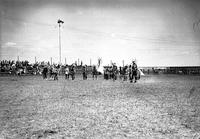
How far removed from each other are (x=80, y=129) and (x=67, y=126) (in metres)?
0.48

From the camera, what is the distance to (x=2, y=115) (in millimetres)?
7707

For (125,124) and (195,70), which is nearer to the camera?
(125,124)

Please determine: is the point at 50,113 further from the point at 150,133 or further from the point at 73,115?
the point at 150,133

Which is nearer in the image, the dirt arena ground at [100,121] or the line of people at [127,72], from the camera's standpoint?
the dirt arena ground at [100,121]

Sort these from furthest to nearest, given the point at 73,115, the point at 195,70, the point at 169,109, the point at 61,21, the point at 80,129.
A: the point at 195,70, the point at 61,21, the point at 169,109, the point at 73,115, the point at 80,129

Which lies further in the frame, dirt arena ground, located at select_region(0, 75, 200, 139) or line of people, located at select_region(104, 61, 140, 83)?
line of people, located at select_region(104, 61, 140, 83)

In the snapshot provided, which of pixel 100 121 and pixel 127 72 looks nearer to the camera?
pixel 100 121

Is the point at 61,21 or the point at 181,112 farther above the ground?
the point at 61,21

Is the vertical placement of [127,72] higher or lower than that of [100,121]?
higher

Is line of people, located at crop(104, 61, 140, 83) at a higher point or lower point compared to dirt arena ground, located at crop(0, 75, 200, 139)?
higher

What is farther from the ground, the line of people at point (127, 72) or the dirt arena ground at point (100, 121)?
the line of people at point (127, 72)

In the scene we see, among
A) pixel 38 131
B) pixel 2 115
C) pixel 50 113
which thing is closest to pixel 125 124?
pixel 38 131

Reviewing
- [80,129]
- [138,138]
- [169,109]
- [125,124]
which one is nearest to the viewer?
[138,138]

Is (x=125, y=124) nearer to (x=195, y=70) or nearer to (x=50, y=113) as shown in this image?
(x=50, y=113)
